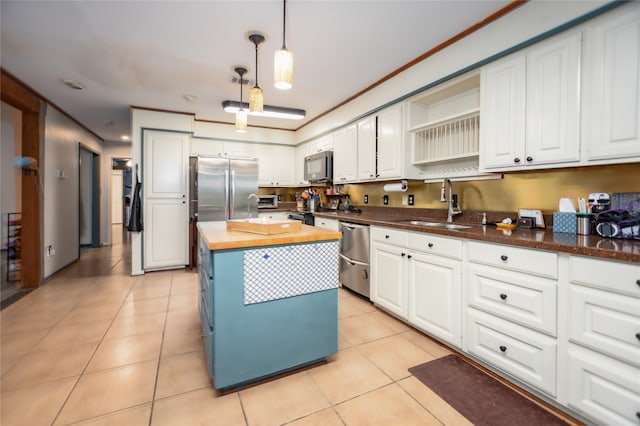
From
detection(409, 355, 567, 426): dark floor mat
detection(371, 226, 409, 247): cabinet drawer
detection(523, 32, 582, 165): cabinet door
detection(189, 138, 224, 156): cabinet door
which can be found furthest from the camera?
detection(189, 138, 224, 156): cabinet door

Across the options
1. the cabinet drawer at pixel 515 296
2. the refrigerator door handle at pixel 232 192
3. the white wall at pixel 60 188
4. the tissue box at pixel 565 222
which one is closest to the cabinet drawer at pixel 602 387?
the cabinet drawer at pixel 515 296

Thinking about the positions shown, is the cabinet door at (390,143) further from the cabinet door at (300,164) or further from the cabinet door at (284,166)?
the cabinet door at (284,166)

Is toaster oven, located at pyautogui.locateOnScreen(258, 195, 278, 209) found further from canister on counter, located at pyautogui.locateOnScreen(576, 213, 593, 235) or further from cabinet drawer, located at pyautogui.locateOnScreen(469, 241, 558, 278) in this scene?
canister on counter, located at pyautogui.locateOnScreen(576, 213, 593, 235)

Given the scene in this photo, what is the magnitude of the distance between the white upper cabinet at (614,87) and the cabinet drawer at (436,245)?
91cm

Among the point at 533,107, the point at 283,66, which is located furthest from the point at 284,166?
the point at 533,107

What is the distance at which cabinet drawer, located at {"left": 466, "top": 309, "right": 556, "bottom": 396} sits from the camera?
155cm

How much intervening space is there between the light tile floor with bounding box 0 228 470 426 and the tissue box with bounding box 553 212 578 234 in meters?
1.16

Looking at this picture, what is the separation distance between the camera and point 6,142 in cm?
517

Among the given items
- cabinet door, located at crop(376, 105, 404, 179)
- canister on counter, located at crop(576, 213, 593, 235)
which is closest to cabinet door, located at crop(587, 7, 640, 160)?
canister on counter, located at crop(576, 213, 593, 235)

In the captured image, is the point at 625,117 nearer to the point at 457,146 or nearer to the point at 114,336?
the point at 457,146

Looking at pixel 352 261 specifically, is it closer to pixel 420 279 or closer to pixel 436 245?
pixel 420 279

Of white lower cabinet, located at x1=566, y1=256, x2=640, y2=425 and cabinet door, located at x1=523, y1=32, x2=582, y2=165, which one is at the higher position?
cabinet door, located at x1=523, y1=32, x2=582, y2=165

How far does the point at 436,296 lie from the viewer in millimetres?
2207

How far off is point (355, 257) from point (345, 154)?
1.53 m
